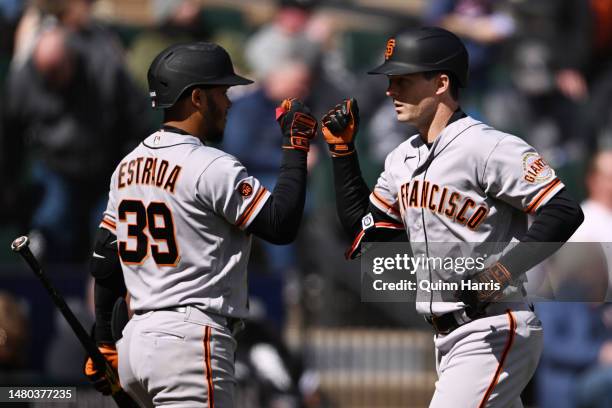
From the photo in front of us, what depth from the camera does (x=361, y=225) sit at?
4.84 metres

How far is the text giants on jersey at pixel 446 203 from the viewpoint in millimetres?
4363

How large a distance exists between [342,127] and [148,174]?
2.76ft

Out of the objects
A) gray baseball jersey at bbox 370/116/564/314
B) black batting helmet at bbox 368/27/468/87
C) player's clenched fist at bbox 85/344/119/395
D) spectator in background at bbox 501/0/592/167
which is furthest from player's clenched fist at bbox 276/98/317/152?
spectator in background at bbox 501/0/592/167

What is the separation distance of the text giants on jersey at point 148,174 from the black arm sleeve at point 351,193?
820 millimetres

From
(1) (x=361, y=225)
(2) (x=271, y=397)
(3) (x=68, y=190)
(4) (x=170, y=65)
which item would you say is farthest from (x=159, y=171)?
(3) (x=68, y=190)

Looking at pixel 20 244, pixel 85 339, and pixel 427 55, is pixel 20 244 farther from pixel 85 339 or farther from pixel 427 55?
pixel 427 55

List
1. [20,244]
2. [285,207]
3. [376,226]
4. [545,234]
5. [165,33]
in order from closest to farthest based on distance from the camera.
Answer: [545,234]
[285,207]
[20,244]
[376,226]
[165,33]

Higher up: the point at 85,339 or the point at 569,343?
the point at 85,339

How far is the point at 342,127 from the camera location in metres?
4.73

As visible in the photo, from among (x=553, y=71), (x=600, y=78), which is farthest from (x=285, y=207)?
(x=600, y=78)

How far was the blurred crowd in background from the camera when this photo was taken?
8.41 m

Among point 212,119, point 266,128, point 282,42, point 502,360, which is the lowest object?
point 266,128

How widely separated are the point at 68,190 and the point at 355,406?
268 cm

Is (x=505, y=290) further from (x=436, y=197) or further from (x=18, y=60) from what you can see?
(x=18, y=60)
